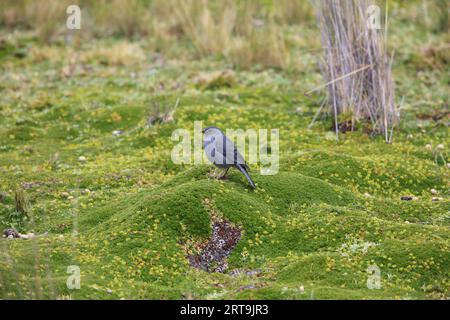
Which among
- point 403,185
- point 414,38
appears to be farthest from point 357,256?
point 414,38

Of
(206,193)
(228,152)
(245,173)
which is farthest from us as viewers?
(245,173)

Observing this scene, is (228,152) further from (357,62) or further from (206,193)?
(357,62)

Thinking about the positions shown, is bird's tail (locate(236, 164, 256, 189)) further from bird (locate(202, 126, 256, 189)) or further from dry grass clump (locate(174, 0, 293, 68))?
dry grass clump (locate(174, 0, 293, 68))

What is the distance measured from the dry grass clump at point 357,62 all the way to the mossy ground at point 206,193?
0.48 m

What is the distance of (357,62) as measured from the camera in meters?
10.7

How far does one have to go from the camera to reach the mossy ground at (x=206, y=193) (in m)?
6.28

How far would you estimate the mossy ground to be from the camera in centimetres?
628

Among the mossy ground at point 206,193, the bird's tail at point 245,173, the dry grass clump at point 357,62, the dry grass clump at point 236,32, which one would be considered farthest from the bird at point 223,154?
the dry grass clump at point 236,32

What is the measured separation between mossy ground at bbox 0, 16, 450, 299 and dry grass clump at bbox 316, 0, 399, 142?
483mm

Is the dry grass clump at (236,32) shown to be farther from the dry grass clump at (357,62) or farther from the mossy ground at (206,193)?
the dry grass clump at (357,62)

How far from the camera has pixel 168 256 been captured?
666 centimetres

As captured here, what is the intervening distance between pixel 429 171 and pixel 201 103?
14.9 ft

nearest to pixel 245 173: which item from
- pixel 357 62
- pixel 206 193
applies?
pixel 206 193

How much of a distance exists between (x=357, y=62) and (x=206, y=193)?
4.57 m
